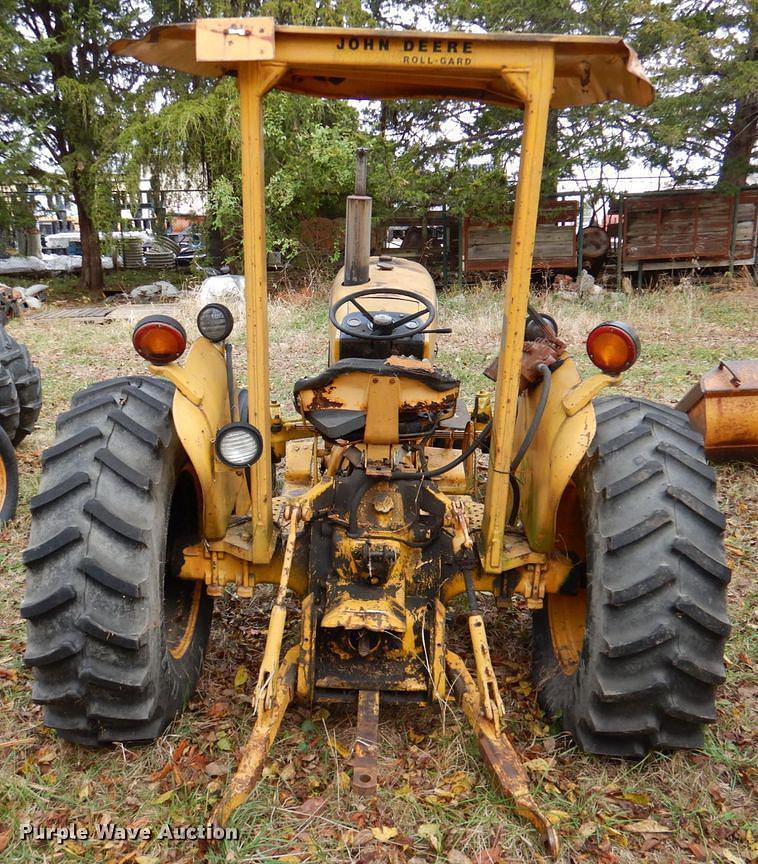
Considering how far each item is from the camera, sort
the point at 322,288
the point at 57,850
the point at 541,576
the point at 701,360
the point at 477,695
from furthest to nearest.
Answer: the point at 322,288, the point at 701,360, the point at 541,576, the point at 477,695, the point at 57,850

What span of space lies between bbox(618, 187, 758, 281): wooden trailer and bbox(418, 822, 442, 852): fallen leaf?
15365mm

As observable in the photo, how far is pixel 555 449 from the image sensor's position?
2725mm

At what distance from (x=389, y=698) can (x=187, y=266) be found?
22379 mm

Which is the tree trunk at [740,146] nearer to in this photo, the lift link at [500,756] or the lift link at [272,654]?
the lift link at [500,756]

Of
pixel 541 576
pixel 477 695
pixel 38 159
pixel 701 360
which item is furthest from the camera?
pixel 38 159

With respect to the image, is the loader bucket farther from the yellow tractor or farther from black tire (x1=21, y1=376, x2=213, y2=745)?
black tire (x1=21, y1=376, x2=213, y2=745)

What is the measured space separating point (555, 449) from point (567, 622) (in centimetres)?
95

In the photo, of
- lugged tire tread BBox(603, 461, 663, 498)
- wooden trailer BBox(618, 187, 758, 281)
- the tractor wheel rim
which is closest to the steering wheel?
lugged tire tread BBox(603, 461, 663, 498)

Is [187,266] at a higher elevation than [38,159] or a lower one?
lower

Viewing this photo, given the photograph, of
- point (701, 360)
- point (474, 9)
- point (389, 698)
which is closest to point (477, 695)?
point (389, 698)

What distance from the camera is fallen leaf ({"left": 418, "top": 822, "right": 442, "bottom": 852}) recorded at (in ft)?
7.63

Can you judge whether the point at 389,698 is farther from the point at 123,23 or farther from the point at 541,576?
the point at 123,23

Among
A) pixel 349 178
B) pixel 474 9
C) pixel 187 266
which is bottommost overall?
pixel 187 266

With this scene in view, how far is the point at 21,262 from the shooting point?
2289cm
